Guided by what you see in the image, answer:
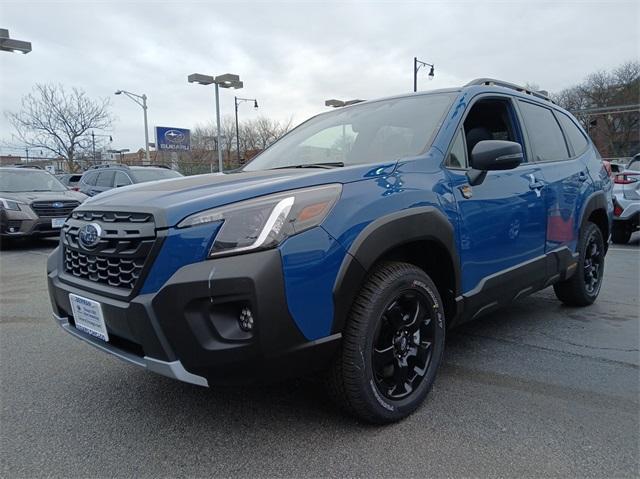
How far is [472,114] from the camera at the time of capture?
10.3 ft

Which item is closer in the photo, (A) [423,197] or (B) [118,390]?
(A) [423,197]

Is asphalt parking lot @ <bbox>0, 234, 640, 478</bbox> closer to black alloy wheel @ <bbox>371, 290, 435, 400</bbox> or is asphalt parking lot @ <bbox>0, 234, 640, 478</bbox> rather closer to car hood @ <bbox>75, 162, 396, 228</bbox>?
black alloy wheel @ <bbox>371, 290, 435, 400</bbox>

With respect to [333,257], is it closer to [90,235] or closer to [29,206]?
[90,235]

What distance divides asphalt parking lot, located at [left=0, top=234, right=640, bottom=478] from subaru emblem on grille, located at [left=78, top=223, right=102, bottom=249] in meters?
0.94

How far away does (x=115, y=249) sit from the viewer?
2.06m

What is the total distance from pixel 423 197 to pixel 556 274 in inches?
72.3

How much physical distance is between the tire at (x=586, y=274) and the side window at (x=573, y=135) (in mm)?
684

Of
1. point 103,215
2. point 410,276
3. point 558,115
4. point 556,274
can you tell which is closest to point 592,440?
point 410,276

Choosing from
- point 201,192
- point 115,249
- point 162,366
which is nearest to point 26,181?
point 115,249

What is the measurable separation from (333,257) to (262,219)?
13.3 inches

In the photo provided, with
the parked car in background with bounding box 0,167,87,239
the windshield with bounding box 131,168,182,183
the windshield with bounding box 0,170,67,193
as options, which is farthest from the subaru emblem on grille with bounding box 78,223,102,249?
the windshield with bounding box 131,168,182,183

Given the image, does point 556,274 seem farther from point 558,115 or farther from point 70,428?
point 70,428

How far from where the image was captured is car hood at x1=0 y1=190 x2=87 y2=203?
8.64 metres

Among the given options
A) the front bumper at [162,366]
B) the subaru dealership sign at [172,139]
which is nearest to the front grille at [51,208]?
the front bumper at [162,366]
